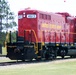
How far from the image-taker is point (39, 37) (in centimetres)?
2559

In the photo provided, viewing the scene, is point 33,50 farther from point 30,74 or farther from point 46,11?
point 30,74

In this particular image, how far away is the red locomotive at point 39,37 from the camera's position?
24016 millimetres

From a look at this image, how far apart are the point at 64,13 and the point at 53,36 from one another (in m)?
3.80

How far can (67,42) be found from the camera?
30016 millimetres

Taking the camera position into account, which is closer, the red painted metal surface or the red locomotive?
the red locomotive

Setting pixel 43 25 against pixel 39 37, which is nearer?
pixel 39 37

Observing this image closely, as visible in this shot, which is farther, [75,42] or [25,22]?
[75,42]

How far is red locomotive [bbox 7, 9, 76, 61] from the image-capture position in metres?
24.0

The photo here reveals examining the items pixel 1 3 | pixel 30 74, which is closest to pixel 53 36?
pixel 30 74

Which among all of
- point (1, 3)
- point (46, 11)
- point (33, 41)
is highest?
point (1, 3)

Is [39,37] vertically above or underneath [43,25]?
underneath

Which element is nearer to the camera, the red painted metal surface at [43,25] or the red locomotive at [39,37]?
the red locomotive at [39,37]

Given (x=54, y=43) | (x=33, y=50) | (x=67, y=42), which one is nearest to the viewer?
(x=33, y=50)

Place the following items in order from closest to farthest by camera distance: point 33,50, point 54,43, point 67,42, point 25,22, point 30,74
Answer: point 30,74
point 33,50
point 25,22
point 54,43
point 67,42
